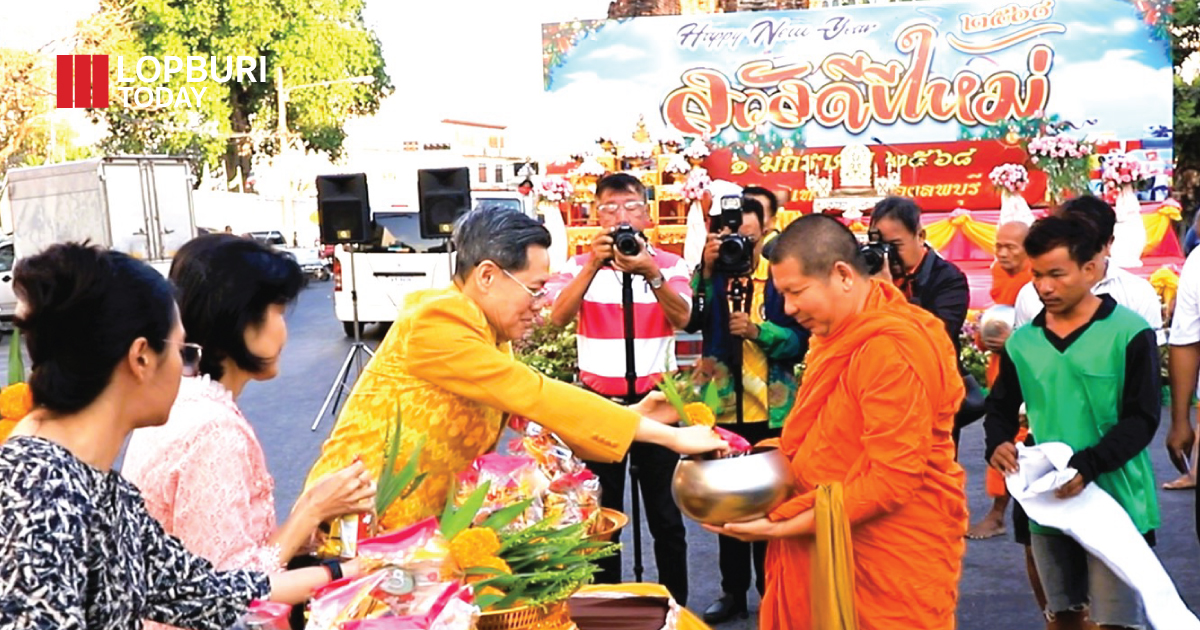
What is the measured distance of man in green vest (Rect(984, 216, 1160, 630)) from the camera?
3.49m

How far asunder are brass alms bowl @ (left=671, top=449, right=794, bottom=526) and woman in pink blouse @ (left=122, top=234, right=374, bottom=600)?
884mm

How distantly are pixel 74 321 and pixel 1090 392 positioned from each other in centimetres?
281

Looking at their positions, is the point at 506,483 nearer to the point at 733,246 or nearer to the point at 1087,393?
the point at 1087,393

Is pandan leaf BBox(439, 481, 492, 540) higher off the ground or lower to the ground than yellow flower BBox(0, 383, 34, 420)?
lower

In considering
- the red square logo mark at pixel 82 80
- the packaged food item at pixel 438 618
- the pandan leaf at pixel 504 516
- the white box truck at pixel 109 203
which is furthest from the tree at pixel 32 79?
the packaged food item at pixel 438 618

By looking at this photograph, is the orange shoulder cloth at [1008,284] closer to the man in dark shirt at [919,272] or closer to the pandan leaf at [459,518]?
the man in dark shirt at [919,272]

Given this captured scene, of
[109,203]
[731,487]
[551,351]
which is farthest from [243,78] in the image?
[731,487]

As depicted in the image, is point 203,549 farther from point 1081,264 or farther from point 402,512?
point 1081,264

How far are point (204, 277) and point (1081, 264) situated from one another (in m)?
2.43

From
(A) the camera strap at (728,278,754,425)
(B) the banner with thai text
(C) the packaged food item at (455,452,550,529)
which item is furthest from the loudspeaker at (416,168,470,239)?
(C) the packaged food item at (455,452,550,529)

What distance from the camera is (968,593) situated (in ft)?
18.1

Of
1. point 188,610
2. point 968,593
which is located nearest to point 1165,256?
point 968,593

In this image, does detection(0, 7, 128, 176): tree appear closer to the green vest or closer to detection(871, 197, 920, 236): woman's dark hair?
detection(871, 197, 920, 236): woman's dark hair

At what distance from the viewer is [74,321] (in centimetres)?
186
